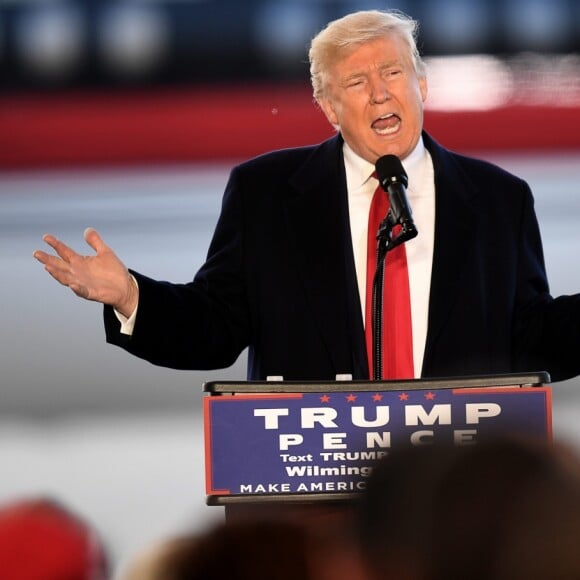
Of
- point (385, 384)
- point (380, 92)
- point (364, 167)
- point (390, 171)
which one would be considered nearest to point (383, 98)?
point (380, 92)

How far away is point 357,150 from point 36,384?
2080 mm

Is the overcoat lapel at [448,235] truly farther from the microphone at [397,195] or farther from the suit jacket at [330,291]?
the microphone at [397,195]

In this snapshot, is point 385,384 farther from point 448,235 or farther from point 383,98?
point 383,98

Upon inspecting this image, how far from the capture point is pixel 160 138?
3.94 m

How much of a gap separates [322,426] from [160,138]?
263 cm

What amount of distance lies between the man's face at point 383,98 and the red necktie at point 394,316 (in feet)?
0.57

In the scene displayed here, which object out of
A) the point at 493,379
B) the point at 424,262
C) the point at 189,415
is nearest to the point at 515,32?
the point at 189,415

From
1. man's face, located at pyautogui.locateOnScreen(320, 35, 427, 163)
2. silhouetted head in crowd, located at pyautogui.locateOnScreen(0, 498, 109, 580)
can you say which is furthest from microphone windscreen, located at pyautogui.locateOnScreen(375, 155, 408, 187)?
silhouetted head in crowd, located at pyautogui.locateOnScreen(0, 498, 109, 580)

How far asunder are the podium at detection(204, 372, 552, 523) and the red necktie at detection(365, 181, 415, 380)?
41 centimetres

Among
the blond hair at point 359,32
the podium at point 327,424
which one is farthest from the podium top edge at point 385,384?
the blond hair at point 359,32

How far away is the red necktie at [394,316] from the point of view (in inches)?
72.8

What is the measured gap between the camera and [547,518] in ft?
2.09

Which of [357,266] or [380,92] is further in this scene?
[380,92]

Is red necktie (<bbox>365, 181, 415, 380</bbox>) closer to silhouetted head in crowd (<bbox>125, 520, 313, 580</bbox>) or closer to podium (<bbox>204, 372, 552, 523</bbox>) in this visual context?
podium (<bbox>204, 372, 552, 523</bbox>)
